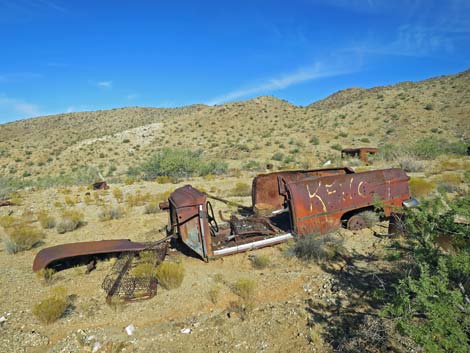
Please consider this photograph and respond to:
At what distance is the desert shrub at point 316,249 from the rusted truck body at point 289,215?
21cm

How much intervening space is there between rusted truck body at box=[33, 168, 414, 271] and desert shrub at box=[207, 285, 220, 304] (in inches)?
31.0

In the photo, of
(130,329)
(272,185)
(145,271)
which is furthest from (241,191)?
(130,329)

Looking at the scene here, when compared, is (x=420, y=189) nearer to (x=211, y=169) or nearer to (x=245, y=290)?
(x=245, y=290)

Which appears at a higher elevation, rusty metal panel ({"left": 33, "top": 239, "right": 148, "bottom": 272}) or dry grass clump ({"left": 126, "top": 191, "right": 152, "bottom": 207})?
dry grass clump ({"left": 126, "top": 191, "right": 152, "bottom": 207})

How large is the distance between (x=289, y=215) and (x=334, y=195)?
105cm

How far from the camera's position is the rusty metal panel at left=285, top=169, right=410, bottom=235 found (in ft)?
19.3

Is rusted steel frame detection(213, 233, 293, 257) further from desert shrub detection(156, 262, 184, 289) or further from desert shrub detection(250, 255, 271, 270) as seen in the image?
desert shrub detection(156, 262, 184, 289)

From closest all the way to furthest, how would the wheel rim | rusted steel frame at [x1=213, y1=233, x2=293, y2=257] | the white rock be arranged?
1. the white rock
2. rusted steel frame at [x1=213, y1=233, x2=293, y2=257]
3. the wheel rim

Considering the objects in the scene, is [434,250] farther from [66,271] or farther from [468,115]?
[468,115]

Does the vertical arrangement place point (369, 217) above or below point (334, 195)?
below

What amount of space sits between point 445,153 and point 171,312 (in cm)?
2096

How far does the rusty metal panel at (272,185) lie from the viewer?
8.15 metres

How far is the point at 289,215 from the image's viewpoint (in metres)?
6.50

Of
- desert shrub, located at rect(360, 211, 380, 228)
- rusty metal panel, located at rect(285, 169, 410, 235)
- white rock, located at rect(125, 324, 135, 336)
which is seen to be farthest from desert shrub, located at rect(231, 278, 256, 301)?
desert shrub, located at rect(360, 211, 380, 228)
